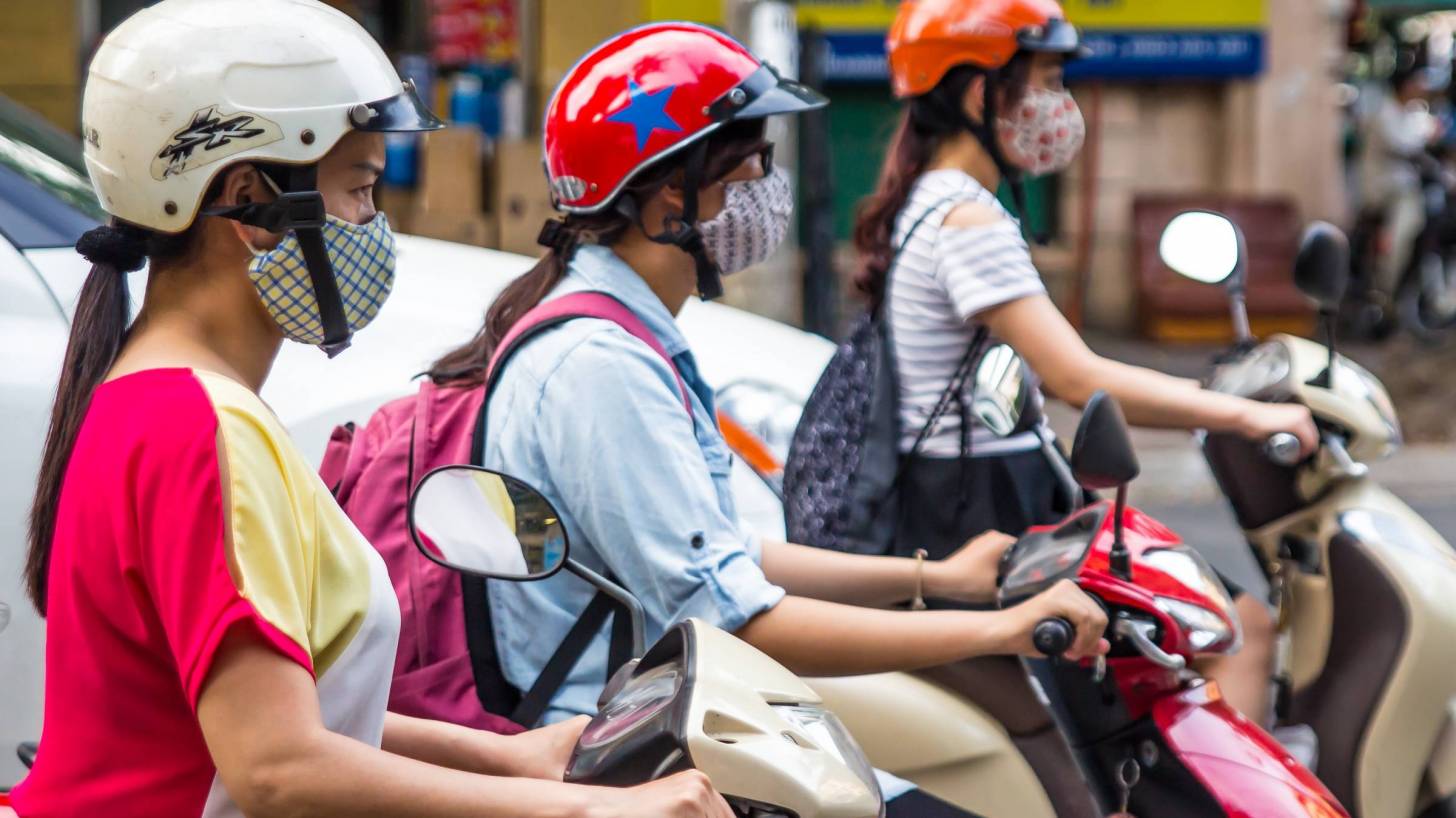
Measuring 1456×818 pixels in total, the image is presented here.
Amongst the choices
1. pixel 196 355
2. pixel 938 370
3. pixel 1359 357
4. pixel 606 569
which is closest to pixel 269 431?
pixel 196 355

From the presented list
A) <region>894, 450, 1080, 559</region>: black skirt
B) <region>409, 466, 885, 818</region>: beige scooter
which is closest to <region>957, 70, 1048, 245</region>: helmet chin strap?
<region>894, 450, 1080, 559</region>: black skirt

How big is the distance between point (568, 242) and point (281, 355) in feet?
4.33

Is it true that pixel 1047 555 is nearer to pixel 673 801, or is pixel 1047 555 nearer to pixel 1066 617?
pixel 1066 617

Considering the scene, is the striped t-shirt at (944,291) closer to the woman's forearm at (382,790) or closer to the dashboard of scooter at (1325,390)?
the dashboard of scooter at (1325,390)

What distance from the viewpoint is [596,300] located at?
2.50 metres

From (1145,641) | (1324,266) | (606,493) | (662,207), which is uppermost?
(662,207)

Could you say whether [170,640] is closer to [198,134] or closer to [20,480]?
[198,134]

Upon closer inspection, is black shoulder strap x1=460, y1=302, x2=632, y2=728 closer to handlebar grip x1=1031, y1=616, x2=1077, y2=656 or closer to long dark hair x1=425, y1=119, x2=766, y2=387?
long dark hair x1=425, y1=119, x2=766, y2=387

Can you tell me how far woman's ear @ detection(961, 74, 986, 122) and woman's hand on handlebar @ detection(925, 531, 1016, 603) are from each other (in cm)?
97

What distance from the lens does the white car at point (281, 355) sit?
3436 mm

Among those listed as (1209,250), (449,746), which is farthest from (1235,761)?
(449,746)

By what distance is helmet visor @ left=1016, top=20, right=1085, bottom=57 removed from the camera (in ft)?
11.6

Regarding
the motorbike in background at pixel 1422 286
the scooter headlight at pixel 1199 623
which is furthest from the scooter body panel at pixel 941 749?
the motorbike in background at pixel 1422 286

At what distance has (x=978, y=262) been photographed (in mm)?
3303
